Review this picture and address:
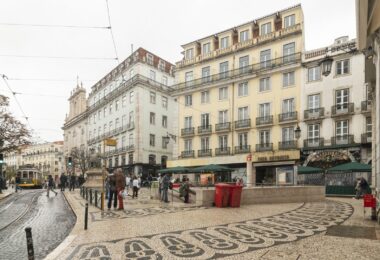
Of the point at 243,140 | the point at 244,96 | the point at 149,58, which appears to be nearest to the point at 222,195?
the point at 243,140

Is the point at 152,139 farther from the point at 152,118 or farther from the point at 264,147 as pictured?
the point at 264,147

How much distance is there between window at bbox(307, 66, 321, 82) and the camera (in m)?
30.8

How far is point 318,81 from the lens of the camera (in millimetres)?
30609

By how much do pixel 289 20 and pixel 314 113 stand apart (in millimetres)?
9535

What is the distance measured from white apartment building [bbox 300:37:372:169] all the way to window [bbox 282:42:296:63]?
141 cm

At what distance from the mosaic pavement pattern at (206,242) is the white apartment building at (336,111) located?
20691 mm

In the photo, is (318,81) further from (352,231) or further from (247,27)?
(352,231)

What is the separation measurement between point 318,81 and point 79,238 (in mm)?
27842

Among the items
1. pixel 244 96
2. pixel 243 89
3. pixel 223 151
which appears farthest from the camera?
pixel 223 151

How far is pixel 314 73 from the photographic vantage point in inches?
1220

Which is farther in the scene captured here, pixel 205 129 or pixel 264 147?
pixel 205 129

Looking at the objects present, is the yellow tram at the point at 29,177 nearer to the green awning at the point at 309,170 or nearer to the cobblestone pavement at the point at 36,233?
the cobblestone pavement at the point at 36,233

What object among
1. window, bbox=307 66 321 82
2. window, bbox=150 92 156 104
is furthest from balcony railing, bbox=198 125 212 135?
window, bbox=150 92 156 104

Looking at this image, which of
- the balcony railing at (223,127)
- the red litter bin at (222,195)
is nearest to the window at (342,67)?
the balcony railing at (223,127)
